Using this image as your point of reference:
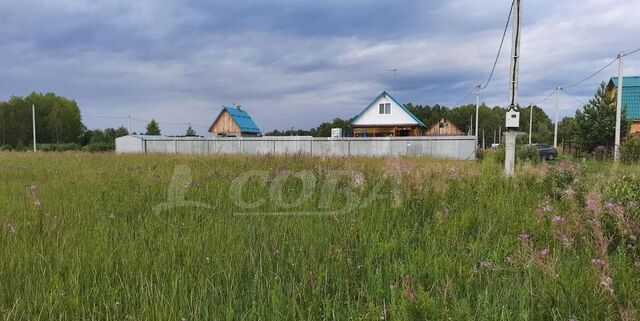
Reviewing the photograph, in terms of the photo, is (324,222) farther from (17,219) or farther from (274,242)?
(17,219)

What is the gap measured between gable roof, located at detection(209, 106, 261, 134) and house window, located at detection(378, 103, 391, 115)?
69.5ft

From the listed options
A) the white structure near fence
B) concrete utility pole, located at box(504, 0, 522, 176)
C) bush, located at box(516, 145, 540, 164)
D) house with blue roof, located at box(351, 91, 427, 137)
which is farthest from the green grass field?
house with blue roof, located at box(351, 91, 427, 137)

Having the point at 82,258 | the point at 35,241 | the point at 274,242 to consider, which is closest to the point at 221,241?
the point at 274,242

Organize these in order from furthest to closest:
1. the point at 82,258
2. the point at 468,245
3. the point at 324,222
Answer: the point at 324,222 → the point at 468,245 → the point at 82,258

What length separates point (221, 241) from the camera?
122 inches

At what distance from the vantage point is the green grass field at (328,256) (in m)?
2.02

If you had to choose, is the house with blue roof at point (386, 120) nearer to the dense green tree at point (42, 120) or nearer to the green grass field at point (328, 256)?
the green grass field at point (328, 256)

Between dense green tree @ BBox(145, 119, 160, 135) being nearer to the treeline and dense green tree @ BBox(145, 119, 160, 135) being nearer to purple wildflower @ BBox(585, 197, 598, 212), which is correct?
the treeline

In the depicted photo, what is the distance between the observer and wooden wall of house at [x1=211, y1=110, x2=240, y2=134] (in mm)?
55531

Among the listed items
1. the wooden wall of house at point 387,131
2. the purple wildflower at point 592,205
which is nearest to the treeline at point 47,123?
the wooden wall of house at point 387,131

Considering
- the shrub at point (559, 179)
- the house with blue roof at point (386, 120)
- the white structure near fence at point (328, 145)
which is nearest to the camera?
the shrub at point (559, 179)

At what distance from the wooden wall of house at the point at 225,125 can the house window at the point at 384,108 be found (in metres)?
21.5

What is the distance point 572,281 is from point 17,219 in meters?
4.76

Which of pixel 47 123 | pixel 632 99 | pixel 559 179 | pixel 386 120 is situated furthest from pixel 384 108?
pixel 47 123
